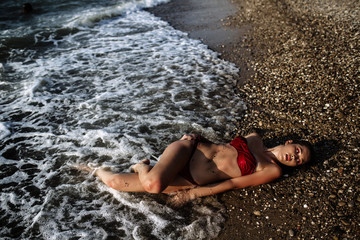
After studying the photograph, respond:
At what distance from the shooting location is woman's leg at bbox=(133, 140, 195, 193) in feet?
11.5

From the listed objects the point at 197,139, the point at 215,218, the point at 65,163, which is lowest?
the point at 215,218

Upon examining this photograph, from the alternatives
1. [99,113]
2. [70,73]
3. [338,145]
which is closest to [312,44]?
[338,145]

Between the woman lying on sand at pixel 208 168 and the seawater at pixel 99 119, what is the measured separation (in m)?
0.24

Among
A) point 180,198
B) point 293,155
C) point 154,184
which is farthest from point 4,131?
point 293,155

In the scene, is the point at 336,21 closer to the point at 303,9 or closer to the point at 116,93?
the point at 303,9

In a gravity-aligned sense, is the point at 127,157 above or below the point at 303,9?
below

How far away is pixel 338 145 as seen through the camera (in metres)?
4.66

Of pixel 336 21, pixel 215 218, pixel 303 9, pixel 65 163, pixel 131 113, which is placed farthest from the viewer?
pixel 303 9

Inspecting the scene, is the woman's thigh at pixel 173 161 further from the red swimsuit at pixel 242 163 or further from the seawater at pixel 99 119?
the seawater at pixel 99 119

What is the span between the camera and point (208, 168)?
3949 millimetres

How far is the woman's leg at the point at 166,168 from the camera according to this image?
3500mm

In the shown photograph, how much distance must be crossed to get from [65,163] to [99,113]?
1.68 meters

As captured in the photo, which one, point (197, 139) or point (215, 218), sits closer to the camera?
point (215, 218)

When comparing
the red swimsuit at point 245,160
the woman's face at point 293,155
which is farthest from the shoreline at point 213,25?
the red swimsuit at point 245,160
